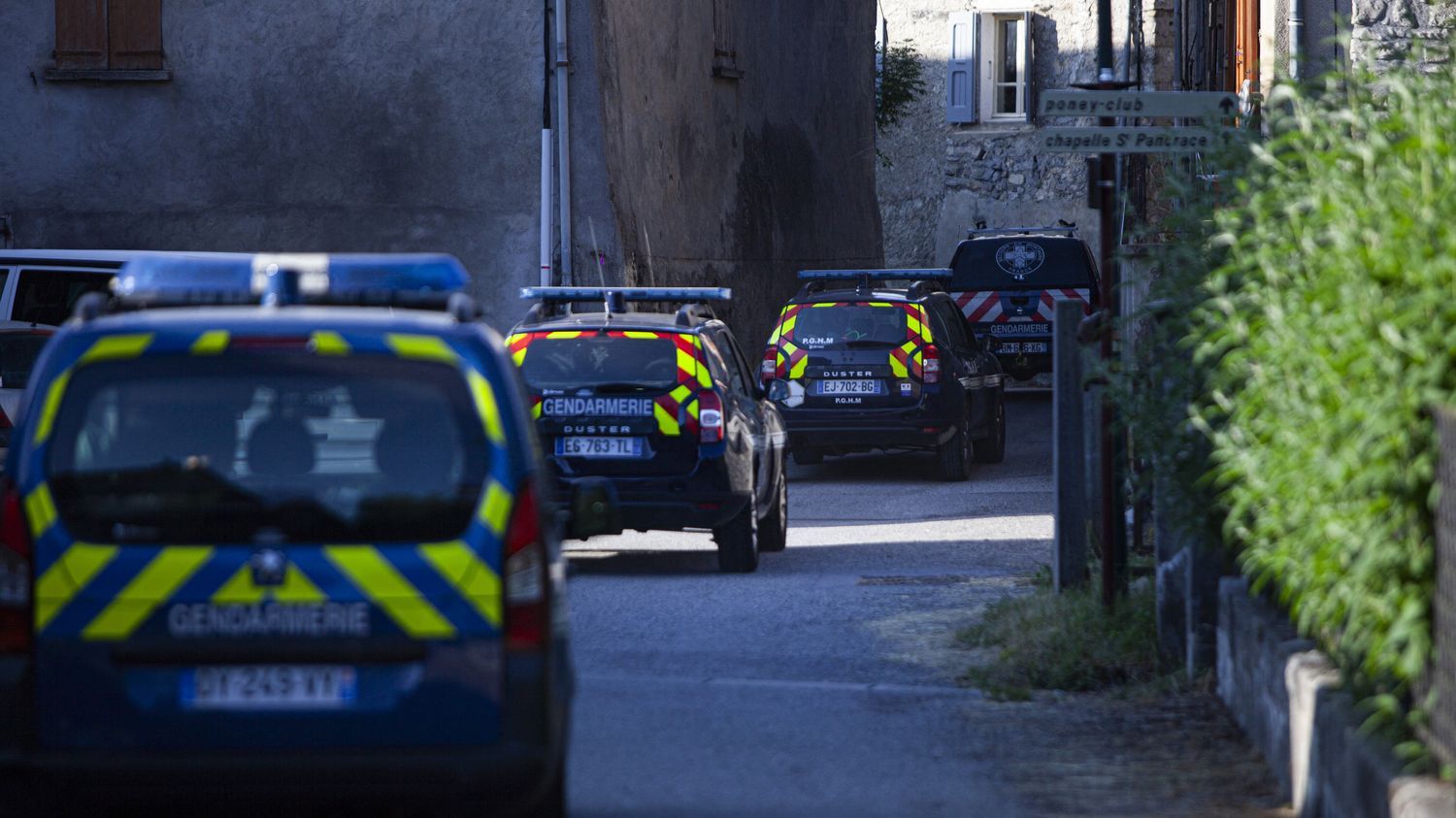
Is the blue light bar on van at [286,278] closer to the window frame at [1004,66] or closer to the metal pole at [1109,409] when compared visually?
the metal pole at [1109,409]

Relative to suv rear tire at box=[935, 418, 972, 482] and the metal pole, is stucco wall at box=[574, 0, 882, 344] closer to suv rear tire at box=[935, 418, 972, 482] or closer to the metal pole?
suv rear tire at box=[935, 418, 972, 482]

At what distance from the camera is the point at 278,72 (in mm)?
20797

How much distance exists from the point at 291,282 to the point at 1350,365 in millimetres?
2828

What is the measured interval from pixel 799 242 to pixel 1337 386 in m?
24.3

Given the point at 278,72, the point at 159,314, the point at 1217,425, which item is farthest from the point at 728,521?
the point at 278,72

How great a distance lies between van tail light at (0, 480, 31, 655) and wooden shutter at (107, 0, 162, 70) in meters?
16.6

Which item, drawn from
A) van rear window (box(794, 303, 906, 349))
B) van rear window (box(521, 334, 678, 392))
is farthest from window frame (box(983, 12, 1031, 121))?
van rear window (box(521, 334, 678, 392))

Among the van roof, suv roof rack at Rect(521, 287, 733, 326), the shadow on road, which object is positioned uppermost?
the van roof

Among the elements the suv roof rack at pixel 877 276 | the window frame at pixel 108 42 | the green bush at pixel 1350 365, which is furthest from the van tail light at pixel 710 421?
the window frame at pixel 108 42

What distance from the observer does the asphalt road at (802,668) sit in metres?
6.77

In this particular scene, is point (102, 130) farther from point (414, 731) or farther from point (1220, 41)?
point (414, 731)

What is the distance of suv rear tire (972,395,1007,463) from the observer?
20.1 m

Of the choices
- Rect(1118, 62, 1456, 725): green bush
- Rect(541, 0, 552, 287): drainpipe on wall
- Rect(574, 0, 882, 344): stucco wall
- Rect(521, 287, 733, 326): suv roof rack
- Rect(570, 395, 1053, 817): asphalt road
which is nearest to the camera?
Rect(1118, 62, 1456, 725): green bush

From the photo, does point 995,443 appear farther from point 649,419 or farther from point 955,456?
point 649,419
